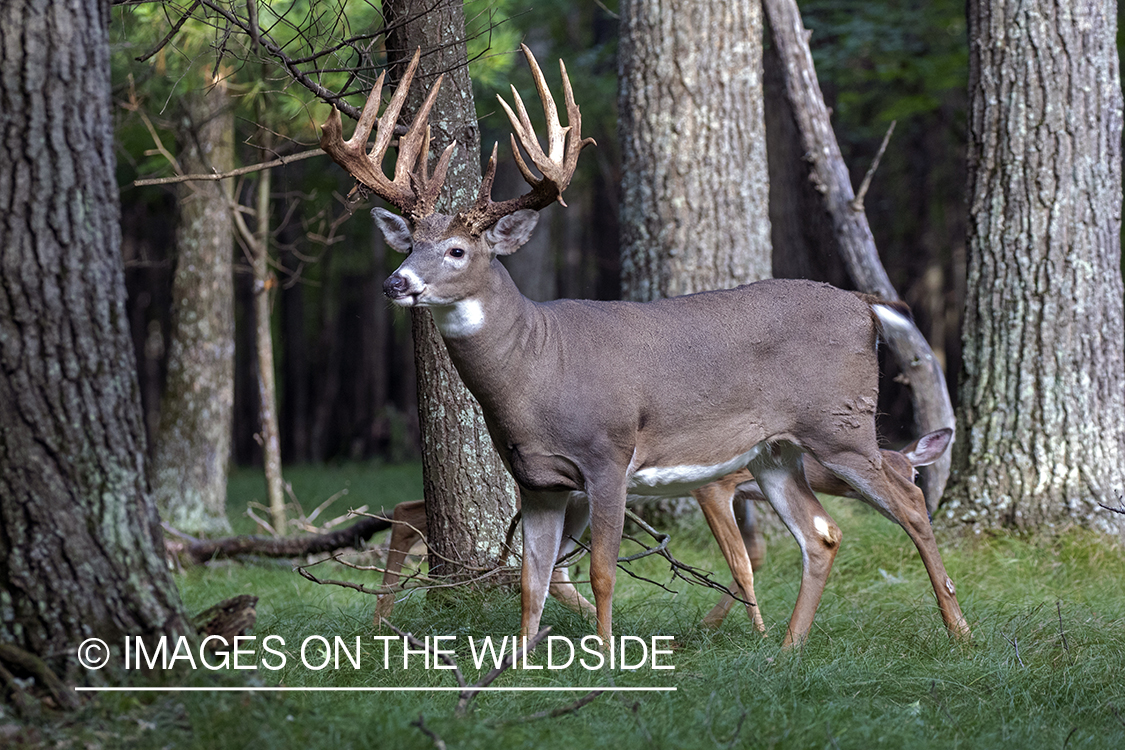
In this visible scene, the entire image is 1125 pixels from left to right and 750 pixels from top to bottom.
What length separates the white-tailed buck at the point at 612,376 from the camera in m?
4.33

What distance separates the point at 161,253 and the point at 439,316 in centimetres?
1843

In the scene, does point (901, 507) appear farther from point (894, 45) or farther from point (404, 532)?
point (894, 45)

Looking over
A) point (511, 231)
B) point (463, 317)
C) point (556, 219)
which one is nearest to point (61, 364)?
point (463, 317)

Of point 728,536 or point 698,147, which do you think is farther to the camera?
point 698,147

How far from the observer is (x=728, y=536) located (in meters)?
5.44

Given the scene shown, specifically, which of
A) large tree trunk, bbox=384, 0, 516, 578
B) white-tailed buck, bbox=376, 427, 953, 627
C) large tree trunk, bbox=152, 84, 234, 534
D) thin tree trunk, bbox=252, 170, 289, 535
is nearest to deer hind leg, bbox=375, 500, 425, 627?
white-tailed buck, bbox=376, 427, 953, 627

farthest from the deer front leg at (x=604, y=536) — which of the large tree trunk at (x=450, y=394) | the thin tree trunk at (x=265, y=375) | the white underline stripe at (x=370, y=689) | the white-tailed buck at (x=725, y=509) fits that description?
the thin tree trunk at (x=265, y=375)

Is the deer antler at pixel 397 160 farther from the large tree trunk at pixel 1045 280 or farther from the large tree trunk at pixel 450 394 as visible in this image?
the large tree trunk at pixel 1045 280

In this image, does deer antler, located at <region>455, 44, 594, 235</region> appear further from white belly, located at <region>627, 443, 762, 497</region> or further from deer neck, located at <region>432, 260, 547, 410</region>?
white belly, located at <region>627, 443, 762, 497</region>

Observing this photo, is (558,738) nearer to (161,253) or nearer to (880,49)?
(880,49)

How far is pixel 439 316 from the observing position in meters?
4.38

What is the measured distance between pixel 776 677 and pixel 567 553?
1.39 m
